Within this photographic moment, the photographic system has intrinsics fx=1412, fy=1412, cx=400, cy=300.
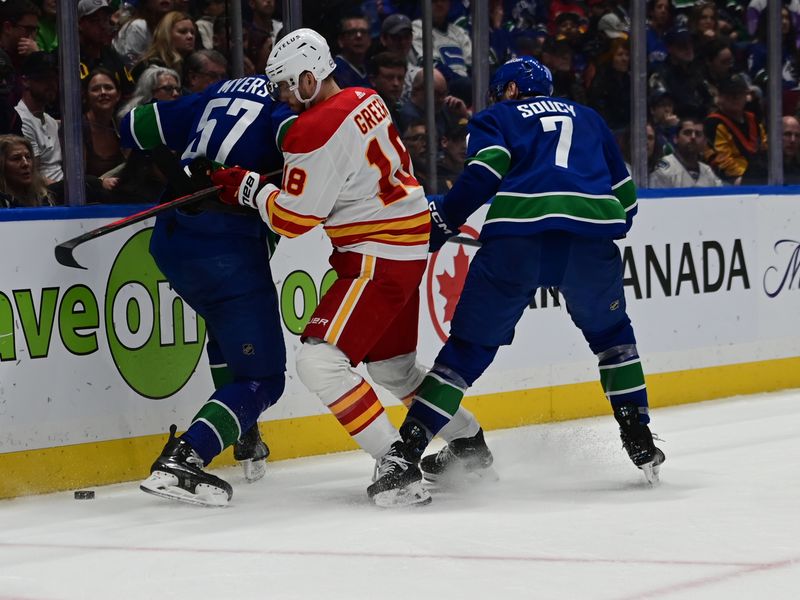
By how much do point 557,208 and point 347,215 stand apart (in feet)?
2.07

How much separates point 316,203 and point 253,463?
1092 mm

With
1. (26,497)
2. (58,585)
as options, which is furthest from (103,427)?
(58,585)

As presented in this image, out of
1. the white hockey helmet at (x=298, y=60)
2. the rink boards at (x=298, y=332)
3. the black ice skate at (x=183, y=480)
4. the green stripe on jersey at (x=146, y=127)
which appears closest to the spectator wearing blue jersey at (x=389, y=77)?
the rink boards at (x=298, y=332)

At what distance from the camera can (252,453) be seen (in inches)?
180

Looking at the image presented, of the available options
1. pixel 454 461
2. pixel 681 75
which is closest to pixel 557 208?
pixel 454 461

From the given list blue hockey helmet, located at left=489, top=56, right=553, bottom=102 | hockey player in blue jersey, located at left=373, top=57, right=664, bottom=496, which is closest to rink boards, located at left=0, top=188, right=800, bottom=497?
hockey player in blue jersey, located at left=373, top=57, right=664, bottom=496

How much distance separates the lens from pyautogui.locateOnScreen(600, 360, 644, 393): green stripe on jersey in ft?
14.2

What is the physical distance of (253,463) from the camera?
4.59 meters

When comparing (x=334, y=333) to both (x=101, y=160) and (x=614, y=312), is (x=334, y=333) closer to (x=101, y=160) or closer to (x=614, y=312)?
(x=614, y=312)

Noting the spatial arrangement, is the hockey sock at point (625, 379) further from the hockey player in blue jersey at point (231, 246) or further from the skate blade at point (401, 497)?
the hockey player in blue jersey at point (231, 246)

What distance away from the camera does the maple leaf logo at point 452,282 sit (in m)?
5.54

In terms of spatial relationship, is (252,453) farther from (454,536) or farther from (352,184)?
(454,536)

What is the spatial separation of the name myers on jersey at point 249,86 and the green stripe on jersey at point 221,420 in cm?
95

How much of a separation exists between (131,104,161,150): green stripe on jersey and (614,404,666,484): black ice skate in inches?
65.5
